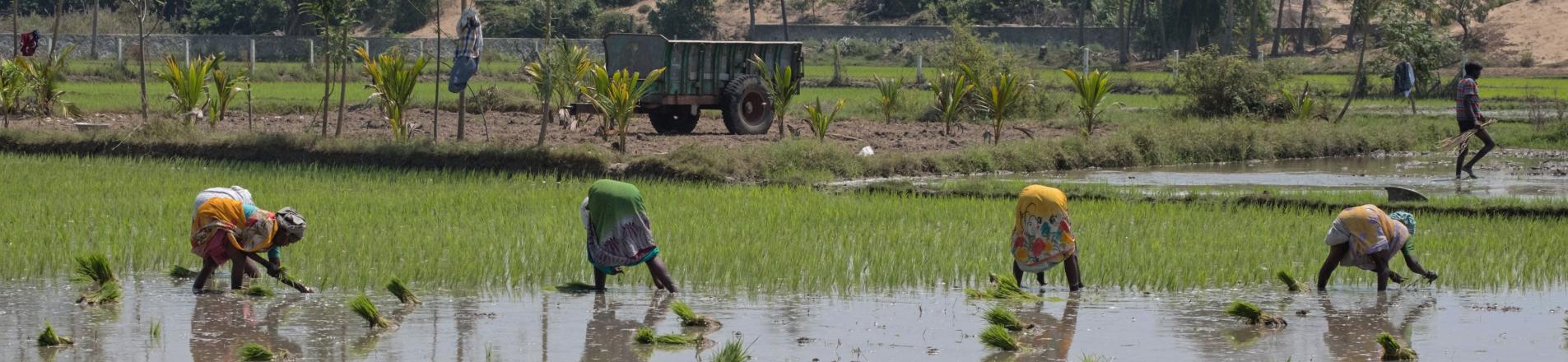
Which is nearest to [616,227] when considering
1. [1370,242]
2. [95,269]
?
[95,269]

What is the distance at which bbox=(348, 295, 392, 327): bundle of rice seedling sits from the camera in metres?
7.01

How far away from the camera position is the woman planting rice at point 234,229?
25.7 feet

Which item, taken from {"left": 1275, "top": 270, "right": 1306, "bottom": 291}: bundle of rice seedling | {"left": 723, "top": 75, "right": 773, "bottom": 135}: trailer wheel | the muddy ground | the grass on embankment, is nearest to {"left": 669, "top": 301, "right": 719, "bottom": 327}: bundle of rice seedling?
the grass on embankment

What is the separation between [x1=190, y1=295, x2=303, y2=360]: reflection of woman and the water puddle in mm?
12

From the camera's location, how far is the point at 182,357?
6.46m

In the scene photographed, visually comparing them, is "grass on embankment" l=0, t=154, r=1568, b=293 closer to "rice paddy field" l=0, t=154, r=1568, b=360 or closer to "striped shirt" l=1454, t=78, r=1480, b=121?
"rice paddy field" l=0, t=154, r=1568, b=360

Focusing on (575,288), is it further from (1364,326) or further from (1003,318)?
(1364,326)

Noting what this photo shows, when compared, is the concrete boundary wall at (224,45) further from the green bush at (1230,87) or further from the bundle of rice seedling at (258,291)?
the bundle of rice seedling at (258,291)

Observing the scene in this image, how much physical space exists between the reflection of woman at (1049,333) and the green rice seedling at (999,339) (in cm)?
6

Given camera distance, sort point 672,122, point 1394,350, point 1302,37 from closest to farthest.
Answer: point 1394,350 → point 672,122 → point 1302,37

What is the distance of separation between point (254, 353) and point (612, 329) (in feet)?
5.12

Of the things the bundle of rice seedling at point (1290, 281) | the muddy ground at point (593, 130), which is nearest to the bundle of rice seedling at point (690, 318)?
the bundle of rice seedling at point (1290, 281)

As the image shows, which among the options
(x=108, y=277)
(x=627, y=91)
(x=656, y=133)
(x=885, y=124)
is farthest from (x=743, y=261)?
(x=885, y=124)

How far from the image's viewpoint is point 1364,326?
7438mm
